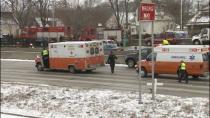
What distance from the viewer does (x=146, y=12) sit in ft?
52.6

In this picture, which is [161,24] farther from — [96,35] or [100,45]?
[100,45]

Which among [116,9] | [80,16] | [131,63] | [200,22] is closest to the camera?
[131,63]

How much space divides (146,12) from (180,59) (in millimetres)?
12304

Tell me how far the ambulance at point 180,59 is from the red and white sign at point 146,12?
11.7 m

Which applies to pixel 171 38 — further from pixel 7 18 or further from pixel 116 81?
pixel 7 18

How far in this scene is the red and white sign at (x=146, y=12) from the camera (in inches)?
627

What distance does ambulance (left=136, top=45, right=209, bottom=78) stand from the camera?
27.3 meters

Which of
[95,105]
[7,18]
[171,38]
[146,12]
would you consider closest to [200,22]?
[171,38]

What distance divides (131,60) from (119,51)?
13.8m

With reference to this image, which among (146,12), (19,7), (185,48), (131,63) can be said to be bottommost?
(131,63)

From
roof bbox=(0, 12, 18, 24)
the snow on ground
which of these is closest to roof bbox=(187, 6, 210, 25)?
roof bbox=(0, 12, 18, 24)

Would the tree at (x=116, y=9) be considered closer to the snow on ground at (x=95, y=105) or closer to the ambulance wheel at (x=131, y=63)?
the ambulance wheel at (x=131, y=63)

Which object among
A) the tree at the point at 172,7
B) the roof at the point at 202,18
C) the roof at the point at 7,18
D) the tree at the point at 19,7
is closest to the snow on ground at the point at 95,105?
the tree at the point at 19,7

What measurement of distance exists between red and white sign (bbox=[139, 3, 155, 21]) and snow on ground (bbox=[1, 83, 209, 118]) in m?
2.90
